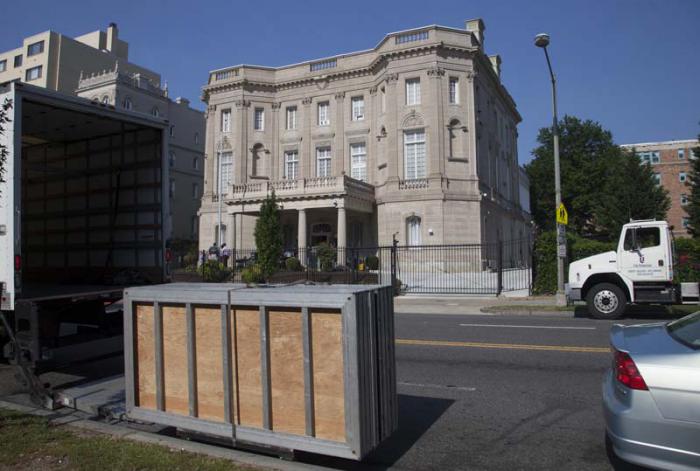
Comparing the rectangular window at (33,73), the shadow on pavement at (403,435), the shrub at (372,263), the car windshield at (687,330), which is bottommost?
the shadow on pavement at (403,435)

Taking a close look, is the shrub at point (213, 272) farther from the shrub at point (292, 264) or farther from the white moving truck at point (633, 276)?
the white moving truck at point (633, 276)

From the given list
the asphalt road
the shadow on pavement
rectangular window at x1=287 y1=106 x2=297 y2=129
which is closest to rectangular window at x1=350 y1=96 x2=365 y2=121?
rectangular window at x1=287 y1=106 x2=297 y2=129

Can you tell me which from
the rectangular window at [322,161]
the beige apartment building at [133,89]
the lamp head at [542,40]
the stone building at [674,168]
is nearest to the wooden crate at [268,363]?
the lamp head at [542,40]

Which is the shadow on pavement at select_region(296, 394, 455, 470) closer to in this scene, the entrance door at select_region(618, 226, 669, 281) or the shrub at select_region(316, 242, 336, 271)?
the entrance door at select_region(618, 226, 669, 281)

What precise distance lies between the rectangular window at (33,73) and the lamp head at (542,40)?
6012 centimetres

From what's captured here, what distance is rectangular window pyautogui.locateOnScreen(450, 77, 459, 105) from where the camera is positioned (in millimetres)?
35969

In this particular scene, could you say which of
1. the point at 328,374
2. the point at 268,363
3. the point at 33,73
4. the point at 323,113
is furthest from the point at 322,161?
the point at 33,73

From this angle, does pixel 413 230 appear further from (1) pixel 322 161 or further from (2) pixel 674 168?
(2) pixel 674 168

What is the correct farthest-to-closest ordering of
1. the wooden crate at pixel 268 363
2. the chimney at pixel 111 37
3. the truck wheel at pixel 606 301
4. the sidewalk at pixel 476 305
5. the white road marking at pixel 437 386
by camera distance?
the chimney at pixel 111 37 < the sidewalk at pixel 476 305 < the truck wheel at pixel 606 301 < the white road marking at pixel 437 386 < the wooden crate at pixel 268 363

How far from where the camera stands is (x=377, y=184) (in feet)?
125

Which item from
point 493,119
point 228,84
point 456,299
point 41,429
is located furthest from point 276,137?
point 41,429

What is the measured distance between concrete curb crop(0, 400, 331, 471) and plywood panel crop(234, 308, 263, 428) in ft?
0.91

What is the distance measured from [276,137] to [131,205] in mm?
34540

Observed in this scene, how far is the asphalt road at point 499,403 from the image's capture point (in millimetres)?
4430
